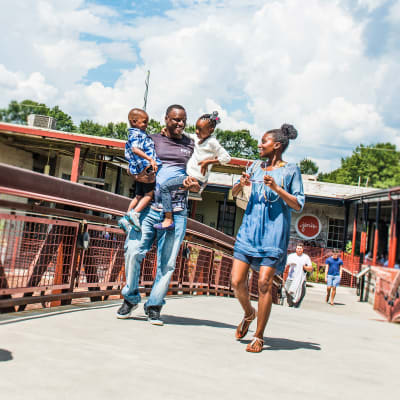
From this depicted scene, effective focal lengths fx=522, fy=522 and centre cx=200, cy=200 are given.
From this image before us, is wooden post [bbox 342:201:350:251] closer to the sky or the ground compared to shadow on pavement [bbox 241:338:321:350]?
closer to the sky

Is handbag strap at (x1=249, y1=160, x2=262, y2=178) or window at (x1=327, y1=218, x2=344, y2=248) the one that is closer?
handbag strap at (x1=249, y1=160, x2=262, y2=178)

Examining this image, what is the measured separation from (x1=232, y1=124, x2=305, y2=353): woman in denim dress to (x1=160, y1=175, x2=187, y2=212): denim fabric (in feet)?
1.54

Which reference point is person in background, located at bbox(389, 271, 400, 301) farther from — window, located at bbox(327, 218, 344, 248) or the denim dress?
window, located at bbox(327, 218, 344, 248)

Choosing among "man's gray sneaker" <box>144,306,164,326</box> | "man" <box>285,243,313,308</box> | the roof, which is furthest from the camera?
the roof

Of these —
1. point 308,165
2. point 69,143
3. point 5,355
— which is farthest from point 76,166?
point 308,165

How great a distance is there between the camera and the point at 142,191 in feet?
14.1

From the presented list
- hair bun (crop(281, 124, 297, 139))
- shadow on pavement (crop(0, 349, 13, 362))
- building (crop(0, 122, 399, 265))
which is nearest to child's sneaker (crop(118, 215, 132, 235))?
hair bun (crop(281, 124, 297, 139))

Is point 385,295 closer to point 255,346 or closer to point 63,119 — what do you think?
point 255,346

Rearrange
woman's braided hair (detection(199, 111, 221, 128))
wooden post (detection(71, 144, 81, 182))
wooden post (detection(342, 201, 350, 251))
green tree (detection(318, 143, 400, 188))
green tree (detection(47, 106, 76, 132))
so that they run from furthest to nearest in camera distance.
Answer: green tree (detection(47, 106, 76, 132)) → green tree (detection(318, 143, 400, 188)) → wooden post (detection(342, 201, 350, 251)) → wooden post (detection(71, 144, 81, 182)) → woman's braided hair (detection(199, 111, 221, 128))

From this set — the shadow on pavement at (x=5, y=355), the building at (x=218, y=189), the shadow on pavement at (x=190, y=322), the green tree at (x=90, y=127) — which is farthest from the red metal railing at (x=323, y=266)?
the green tree at (x=90, y=127)

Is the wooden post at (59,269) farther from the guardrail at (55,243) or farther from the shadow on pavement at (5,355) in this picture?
the shadow on pavement at (5,355)

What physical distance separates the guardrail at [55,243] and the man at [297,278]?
6.67 meters

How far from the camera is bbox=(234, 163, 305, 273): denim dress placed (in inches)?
149

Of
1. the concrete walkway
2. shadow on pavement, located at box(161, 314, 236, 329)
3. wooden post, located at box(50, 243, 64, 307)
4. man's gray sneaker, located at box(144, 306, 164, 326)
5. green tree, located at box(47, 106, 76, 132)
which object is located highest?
green tree, located at box(47, 106, 76, 132)
